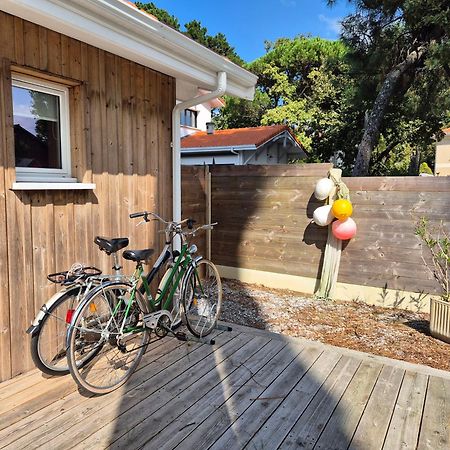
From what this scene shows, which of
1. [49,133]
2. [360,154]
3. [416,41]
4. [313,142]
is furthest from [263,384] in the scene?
[313,142]

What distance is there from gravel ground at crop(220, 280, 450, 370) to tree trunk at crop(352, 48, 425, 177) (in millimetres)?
5811

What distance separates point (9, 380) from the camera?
7.86ft

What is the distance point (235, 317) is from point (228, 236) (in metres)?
1.62

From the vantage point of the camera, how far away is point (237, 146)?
38.1 ft

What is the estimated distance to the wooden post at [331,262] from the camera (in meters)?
4.49

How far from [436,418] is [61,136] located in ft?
9.80

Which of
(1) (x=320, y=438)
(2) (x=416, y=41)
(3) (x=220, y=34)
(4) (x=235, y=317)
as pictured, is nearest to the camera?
(1) (x=320, y=438)

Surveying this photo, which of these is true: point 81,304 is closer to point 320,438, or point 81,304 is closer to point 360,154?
point 320,438

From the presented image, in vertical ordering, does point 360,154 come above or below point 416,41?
below

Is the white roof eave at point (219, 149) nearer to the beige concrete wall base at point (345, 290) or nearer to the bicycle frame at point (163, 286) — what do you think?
the beige concrete wall base at point (345, 290)

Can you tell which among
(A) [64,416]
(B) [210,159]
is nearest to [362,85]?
(B) [210,159]

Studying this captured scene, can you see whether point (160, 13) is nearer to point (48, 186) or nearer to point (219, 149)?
point (219, 149)

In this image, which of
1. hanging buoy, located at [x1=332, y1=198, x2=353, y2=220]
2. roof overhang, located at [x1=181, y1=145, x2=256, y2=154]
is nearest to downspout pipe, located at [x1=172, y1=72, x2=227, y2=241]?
hanging buoy, located at [x1=332, y1=198, x2=353, y2=220]

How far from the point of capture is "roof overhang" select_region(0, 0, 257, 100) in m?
2.05
